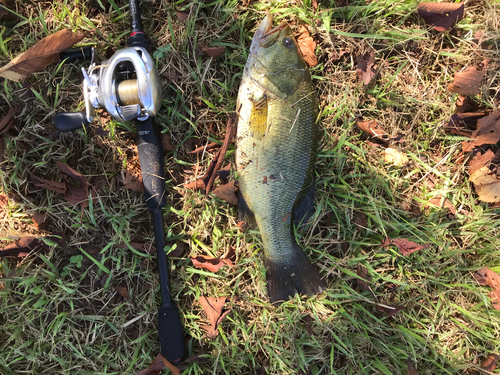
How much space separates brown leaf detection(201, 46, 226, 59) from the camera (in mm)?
2412

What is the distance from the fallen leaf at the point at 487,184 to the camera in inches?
Answer: 97.7

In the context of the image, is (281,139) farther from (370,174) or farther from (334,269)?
(334,269)

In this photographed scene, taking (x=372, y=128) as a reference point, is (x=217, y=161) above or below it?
below

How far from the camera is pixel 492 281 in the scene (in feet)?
8.11

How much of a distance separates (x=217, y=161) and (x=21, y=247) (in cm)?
173

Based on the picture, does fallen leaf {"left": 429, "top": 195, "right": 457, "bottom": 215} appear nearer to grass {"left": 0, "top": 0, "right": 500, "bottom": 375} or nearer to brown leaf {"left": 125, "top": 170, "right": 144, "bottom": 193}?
grass {"left": 0, "top": 0, "right": 500, "bottom": 375}

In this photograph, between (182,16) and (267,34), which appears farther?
(182,16)

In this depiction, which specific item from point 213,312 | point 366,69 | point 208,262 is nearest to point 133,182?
point 208,262

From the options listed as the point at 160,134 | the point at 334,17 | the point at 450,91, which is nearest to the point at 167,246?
the point at 160,134

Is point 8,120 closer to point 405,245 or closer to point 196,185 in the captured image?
point 196,185

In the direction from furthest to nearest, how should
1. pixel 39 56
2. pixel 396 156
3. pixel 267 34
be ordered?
pixel 396 156 → pixel 39 56 → pixel 267 34

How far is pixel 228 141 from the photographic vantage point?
2.39m

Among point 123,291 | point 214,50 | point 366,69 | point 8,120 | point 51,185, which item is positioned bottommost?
point 123,291

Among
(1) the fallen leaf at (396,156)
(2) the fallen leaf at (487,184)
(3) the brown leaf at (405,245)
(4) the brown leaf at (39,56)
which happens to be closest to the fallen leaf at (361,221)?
(3) the brown leaf at (405,245)
